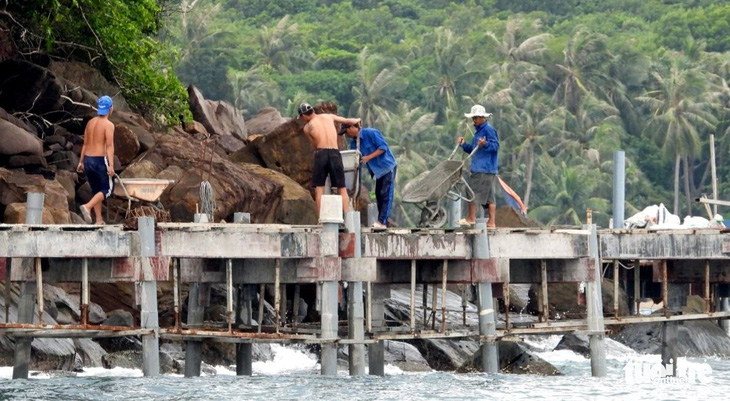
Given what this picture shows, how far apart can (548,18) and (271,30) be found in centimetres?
1931

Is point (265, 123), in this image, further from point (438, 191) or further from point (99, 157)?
point (99, 157)

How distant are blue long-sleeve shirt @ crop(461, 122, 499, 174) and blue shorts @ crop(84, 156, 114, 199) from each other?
4885 mm

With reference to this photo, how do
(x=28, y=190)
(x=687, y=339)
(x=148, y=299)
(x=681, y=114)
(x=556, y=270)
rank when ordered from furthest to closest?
(x=681, y=114) → (x=687, y=339) → (x=28, y=190) → (x=556, y=270) → (x=148, y=299)

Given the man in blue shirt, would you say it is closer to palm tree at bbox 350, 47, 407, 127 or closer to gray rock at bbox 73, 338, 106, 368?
gray rock at bbox 73, 338, 106, 368

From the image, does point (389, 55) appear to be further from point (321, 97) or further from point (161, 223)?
point (161, 223)

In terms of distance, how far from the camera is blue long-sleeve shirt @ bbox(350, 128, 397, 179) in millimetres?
22125

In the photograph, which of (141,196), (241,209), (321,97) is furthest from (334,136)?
(321,97)

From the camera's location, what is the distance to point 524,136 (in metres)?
77.2

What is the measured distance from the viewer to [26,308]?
20.5 m

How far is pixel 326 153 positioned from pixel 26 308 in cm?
443

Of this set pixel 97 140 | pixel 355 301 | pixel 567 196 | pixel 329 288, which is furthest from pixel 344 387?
pixel 567 196

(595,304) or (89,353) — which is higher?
(595,304)

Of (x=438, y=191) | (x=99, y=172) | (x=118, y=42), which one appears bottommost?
(x=438, y=191)

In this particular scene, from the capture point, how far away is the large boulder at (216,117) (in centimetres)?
3403
